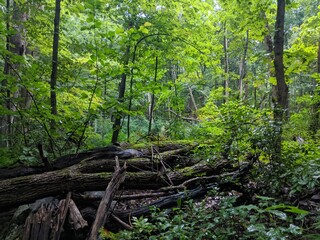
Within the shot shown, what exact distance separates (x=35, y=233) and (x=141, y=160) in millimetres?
2506

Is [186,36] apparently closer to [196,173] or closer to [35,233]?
[196,173]

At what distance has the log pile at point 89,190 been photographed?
10.6 ft

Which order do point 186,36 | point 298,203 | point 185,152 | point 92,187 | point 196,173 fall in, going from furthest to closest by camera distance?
point 186,36
point 185,152
point 196,173
point 92,187
point 298,203

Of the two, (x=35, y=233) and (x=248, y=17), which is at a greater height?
(x=248, y=17)

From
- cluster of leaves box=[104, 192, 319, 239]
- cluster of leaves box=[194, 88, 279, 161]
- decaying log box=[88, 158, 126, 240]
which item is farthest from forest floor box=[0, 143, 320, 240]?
cluster of leaves box=[194, 88, 279, 161]

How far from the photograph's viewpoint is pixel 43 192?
12.3 feet

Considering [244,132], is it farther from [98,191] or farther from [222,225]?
[98,191]

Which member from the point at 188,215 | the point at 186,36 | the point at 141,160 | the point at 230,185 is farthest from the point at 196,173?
the point at 186,36

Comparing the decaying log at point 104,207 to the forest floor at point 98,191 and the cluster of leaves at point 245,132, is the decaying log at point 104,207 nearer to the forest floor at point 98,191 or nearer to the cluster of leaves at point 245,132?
the forest floor at point 98,191

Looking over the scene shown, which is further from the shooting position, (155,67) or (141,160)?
(155,67)

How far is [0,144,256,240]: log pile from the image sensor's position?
3232mm

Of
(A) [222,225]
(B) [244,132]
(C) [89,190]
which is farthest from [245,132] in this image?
(C) [89,190]

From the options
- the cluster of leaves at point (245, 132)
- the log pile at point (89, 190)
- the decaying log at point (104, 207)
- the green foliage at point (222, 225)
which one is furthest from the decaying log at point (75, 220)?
the cluster of leaves at point (245, 132)

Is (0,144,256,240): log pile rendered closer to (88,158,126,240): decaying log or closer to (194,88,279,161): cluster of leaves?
(88,158,126,240): decaying log
